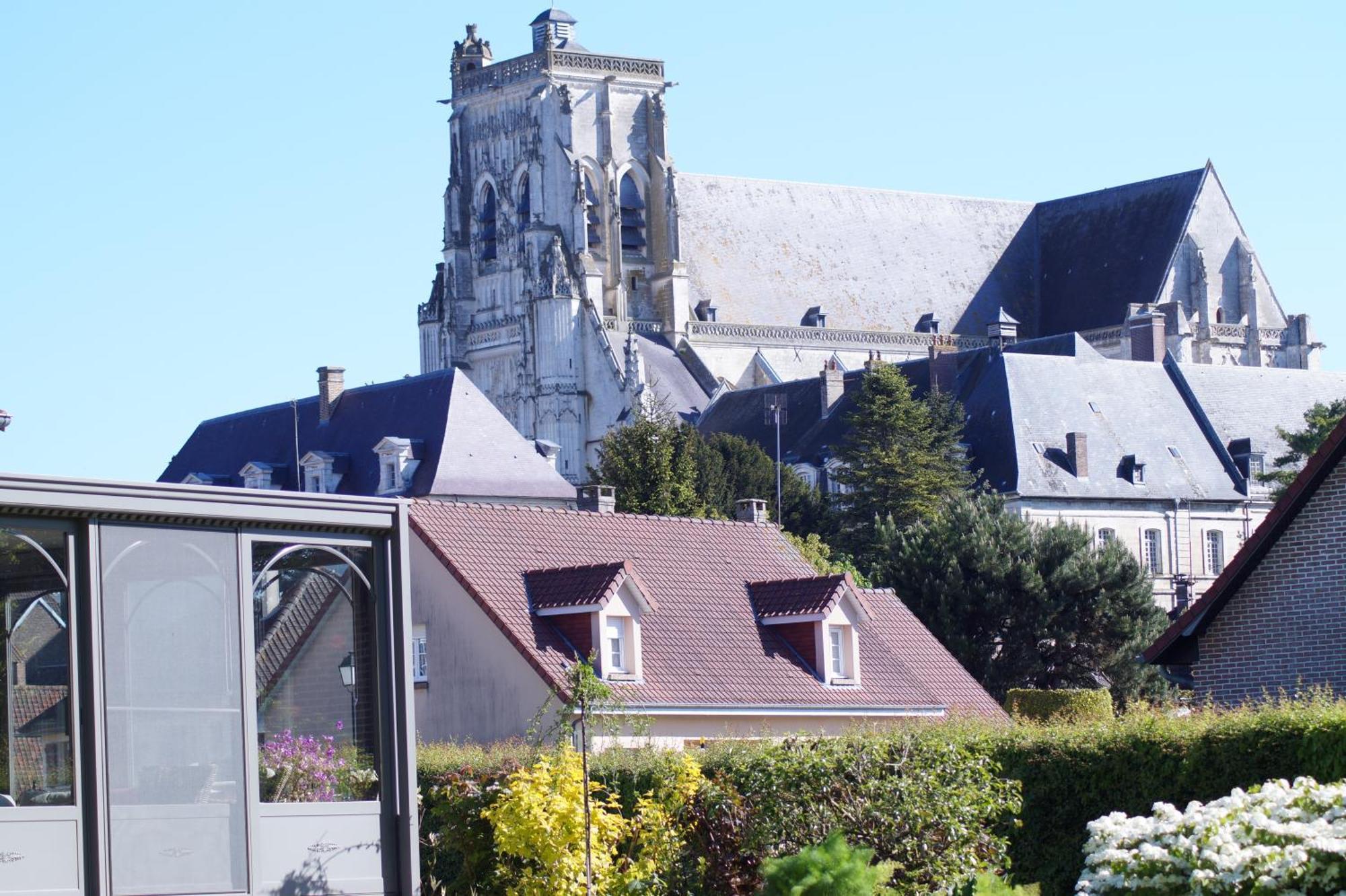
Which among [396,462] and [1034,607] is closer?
[1034,607]

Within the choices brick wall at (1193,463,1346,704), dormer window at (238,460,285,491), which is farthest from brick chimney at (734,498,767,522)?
dormer window at (238,460,285,491)

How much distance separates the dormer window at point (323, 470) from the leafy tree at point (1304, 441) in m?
22.6

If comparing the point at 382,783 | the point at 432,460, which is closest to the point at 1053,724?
the point at 382,783

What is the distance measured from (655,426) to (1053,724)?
45.6 metres

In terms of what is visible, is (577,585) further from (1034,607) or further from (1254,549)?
(1034,607)

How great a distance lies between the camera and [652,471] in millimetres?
58906

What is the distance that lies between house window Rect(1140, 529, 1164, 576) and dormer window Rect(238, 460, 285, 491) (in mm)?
23336

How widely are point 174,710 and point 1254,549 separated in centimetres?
960

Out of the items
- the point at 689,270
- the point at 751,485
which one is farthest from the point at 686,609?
the point at 689,270

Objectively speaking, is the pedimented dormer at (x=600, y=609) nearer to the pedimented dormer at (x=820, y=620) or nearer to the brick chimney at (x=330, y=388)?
the pedimented dormer at (x=820, y=620)

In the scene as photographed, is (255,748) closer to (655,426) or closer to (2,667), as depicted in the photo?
(2,667)

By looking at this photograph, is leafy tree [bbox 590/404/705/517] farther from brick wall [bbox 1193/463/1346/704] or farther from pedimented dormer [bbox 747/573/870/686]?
brick wall [bbox 1193/463/1346/704]

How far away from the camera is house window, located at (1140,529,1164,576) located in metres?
63.3

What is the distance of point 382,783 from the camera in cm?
1352
